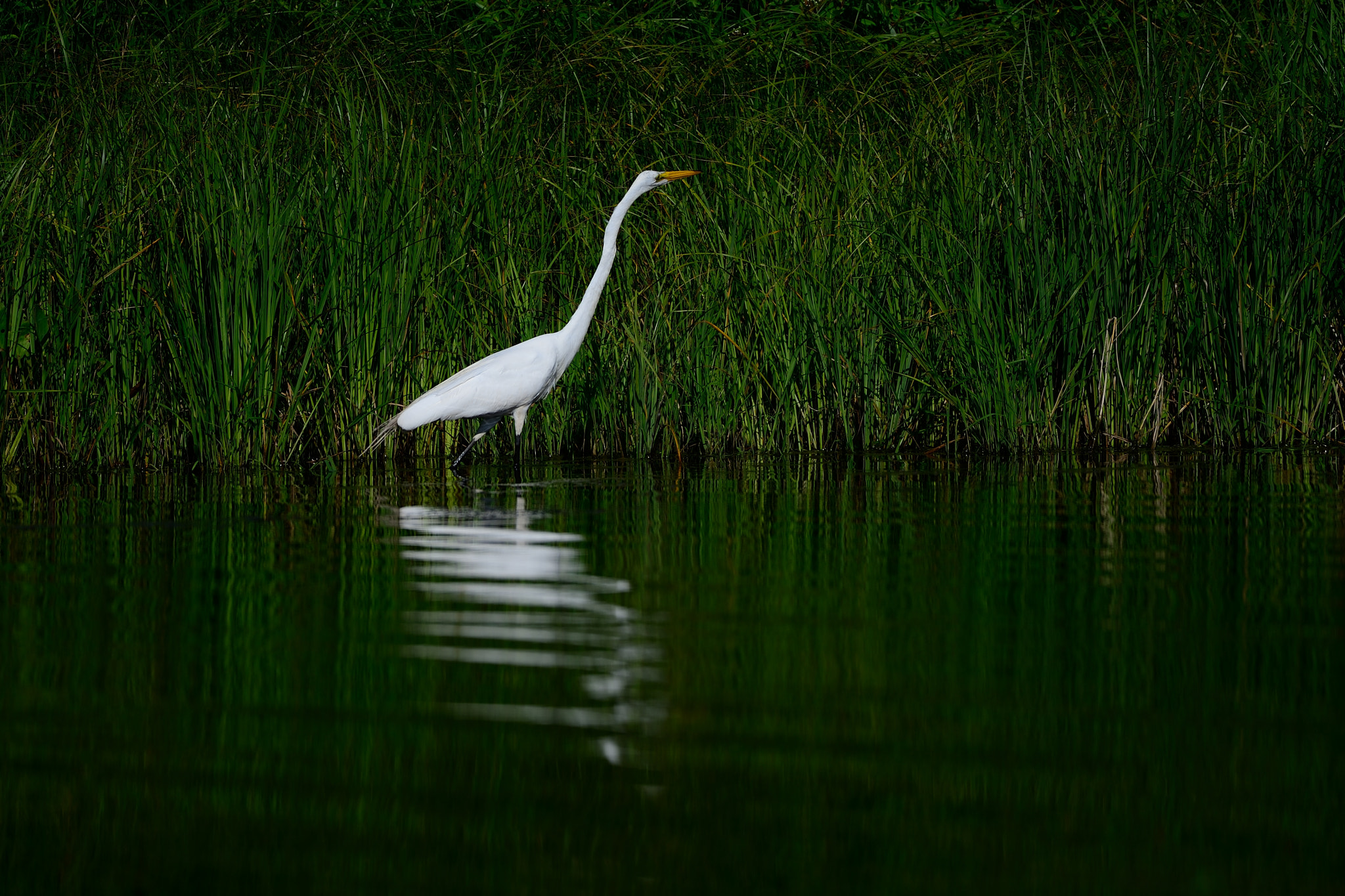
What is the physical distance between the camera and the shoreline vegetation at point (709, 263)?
28.0 feet

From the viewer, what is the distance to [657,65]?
11.1 meters

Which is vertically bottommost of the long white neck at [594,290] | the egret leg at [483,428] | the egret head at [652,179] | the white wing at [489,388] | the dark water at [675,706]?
the dark water at [675,706]

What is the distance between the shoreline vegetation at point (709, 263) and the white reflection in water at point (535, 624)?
2.66 m

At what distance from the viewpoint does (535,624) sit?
4.66m

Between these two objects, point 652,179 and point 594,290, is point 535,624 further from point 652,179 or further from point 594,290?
point 652,179

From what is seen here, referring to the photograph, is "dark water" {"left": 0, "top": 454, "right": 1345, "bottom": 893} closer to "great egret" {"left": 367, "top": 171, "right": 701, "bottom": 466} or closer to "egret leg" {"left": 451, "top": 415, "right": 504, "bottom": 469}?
"great egret" {"left": 367, "top": 171, "right": 701, "bottom": 466}

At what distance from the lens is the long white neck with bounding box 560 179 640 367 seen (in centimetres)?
884

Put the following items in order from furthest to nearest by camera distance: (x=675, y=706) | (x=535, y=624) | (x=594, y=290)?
(x=594, y=290), (x=535, y=624), (x=675, y=706)

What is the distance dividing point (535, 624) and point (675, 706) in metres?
1.00

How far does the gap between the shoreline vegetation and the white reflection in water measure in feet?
8.73

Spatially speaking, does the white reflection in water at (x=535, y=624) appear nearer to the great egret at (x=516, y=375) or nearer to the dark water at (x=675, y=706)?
the dark water at (x=675, y=706)

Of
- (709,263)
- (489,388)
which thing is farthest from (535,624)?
(709,263)

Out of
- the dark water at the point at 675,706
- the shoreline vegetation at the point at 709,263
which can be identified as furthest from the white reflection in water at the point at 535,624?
the shoreline vegetation at the point at 709,263

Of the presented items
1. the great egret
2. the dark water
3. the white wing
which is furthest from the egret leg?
the dark water
